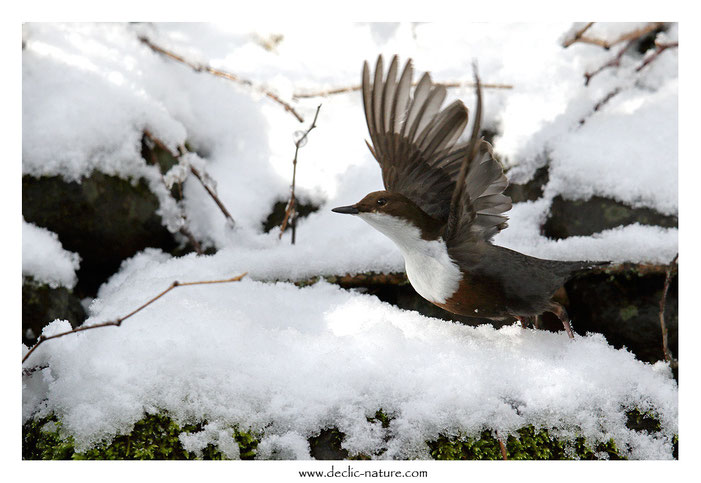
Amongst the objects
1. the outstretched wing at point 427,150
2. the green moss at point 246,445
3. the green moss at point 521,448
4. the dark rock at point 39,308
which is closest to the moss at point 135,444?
the green moss at point 246,445

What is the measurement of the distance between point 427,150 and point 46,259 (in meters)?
1.34

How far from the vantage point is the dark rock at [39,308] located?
72.8 inches

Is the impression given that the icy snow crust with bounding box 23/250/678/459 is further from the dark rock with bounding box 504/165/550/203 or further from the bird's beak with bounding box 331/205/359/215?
the dark rock with bounding box 504/165/550/203

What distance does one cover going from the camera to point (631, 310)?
2.10 m

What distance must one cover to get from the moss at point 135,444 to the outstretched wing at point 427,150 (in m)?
0.83

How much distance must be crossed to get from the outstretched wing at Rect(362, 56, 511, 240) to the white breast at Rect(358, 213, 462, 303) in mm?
87

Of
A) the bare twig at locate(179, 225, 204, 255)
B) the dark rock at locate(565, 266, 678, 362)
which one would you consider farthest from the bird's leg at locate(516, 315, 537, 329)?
the bare twig at locate(179, 225, 204, 255)

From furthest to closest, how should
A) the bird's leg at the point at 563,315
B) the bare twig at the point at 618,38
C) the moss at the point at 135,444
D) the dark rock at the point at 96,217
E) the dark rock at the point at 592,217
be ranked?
1. the bare twig at the point at 618,38
2. the dark rock at the point at 592,217
3. the dark rock at the point at 96,217
4. the bird's leg at the point at 563,315
5. the moss at the point at 135,444

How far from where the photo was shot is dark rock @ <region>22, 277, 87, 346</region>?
6.07ft

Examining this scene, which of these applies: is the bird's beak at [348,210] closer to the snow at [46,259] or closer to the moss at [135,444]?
the moss at [135,444]

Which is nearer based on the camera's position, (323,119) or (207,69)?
(207,69)

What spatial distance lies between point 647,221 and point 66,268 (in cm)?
215

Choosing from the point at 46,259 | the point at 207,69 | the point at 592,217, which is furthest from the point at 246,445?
the point at 207,69

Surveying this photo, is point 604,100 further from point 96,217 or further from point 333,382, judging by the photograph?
point 96,217
